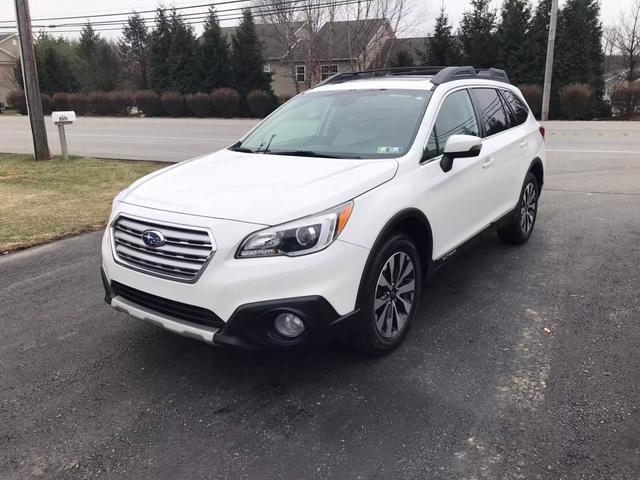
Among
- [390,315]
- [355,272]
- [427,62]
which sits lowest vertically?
[390,315]

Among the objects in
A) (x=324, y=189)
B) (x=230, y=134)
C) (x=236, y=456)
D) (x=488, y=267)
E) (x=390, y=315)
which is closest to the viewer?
(x=236, y=456)

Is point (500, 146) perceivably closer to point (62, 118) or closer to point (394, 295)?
point (394, 295)

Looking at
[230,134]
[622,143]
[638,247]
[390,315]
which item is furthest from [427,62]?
[390,315]

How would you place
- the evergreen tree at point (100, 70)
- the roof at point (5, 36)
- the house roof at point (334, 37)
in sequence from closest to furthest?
the house roof at point (334, 37)
the evergreen tree at point (100, 70)
the roof at point (5, 36)

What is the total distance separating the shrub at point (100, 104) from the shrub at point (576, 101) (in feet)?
102

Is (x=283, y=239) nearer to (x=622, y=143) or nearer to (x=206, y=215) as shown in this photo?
(x=206, y=215)

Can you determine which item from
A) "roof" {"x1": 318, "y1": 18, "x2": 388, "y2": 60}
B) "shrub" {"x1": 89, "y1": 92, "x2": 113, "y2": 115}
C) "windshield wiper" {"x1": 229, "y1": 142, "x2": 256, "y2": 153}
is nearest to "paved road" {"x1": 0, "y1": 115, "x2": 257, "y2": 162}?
"windshield wiper" {"x1": 229, "y1": 142, "x2": 256, "y2": 153}

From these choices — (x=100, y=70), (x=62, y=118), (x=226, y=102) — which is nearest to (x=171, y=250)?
(x=62, y=118)

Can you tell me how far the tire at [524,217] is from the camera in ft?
18.8

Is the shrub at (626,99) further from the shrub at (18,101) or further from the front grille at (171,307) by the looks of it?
the shrub at (18,101)

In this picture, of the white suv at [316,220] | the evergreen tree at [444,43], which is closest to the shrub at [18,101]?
the evergreen tree at [444,43]

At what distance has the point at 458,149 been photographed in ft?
12.6

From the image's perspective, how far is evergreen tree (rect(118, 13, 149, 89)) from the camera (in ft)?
206

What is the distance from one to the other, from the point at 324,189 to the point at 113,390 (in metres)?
1.75
